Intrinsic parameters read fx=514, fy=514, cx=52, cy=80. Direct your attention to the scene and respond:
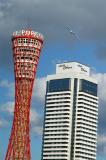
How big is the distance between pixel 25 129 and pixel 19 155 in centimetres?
1156

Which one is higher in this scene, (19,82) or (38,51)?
(38,51)

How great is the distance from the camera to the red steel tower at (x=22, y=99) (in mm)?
190375

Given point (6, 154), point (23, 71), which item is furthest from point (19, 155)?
point (23, 71)

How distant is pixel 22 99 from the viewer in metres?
190

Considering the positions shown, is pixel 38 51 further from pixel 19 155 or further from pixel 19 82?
pixel 19 155

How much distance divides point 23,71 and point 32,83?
6332 mm

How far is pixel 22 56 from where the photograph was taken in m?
198

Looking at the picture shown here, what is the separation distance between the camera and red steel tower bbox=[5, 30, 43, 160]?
19038 cm

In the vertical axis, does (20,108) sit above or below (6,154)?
above

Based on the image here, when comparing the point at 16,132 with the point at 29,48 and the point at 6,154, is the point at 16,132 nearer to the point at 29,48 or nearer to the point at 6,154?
the point at 6,154

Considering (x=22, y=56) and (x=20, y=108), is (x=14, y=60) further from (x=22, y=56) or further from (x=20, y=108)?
(x=20, y=108)

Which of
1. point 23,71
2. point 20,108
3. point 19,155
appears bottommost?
point 19,155

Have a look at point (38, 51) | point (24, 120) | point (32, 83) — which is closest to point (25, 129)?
point (24, 120)

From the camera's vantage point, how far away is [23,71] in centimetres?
19575
